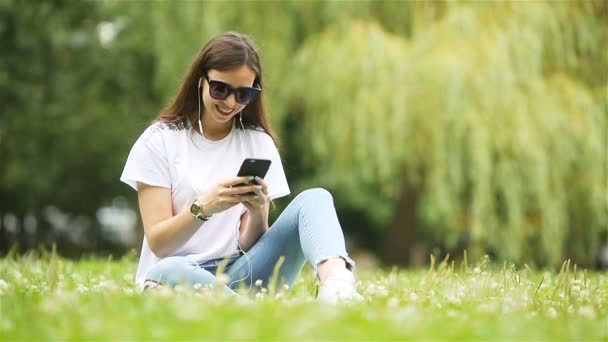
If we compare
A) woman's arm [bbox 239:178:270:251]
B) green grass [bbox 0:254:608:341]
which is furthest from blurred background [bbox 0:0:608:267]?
green grass [bbox 0:254:608:341]

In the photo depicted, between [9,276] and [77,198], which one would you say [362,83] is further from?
[77,198]

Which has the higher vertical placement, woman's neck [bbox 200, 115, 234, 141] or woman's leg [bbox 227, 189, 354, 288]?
woman's neck [bbox 200, 115, 234, 141]

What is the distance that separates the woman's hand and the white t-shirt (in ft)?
0.49

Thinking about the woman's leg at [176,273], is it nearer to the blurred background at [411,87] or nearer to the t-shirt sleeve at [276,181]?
the t-shirt sleeve at [276,181]

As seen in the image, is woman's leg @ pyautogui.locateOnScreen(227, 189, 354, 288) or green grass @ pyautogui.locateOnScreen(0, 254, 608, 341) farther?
woman's leg @ pyautogui.locateOnScreen(227, 189, 354, 288)

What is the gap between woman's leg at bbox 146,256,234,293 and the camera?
2.80 m

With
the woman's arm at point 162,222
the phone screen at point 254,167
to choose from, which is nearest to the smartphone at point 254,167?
the phone screen at point 254,167

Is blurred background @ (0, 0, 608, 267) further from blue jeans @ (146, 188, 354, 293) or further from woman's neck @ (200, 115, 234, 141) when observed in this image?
blue jeans @ (146, 188, 354, 293)

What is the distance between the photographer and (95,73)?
10.4 metres

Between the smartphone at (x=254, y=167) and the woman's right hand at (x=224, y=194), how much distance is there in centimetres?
3

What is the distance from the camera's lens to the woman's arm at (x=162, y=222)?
2918 millimetres

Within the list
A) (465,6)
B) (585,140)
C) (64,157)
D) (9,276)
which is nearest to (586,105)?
(585,140)

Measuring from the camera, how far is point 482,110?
779 centimetres

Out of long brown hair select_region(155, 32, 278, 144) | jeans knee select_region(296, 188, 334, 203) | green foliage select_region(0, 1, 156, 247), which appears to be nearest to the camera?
jeans knee select_region(296, 188, 334, 203)
